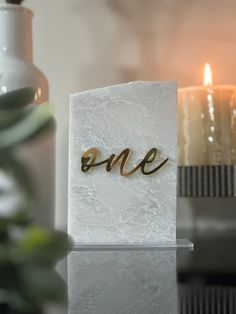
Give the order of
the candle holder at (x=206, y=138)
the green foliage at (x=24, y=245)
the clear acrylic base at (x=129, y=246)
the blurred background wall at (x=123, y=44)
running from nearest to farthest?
1. the green foliage at (x=24, y=245)
2. the clear acrylic base at (x=129, y=246)
3. the candle holder at (x=206, y=138)
4. the blurred background wall at (x=123, y=44)

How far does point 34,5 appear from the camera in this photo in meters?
0.81

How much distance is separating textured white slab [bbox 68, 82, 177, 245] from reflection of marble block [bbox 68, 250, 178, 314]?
4 centimetres

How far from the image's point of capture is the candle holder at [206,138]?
0.64 m

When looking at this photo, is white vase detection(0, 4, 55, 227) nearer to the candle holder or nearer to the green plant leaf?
the candle holder

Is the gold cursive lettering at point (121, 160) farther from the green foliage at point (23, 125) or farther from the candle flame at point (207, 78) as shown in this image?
the green foliage at point (23, 125)

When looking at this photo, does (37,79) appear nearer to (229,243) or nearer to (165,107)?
(165,107)

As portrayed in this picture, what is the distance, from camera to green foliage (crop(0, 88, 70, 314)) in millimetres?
123

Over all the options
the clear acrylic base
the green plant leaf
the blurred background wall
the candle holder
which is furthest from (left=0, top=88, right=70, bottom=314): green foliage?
the blurred background wall

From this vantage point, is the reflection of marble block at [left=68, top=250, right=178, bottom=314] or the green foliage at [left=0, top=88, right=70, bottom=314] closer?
the green foliage at [left=0, top=88, right=70, bottom=314]

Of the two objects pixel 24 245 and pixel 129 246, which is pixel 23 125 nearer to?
pixel 24 245

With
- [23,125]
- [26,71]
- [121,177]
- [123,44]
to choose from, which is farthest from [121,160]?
[23,125]

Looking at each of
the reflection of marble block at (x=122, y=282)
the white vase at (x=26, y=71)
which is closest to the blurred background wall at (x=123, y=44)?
the white vase at (x=26, y=71)

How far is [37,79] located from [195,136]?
0.60 ft

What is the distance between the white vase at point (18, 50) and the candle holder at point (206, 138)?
0.16 metres
